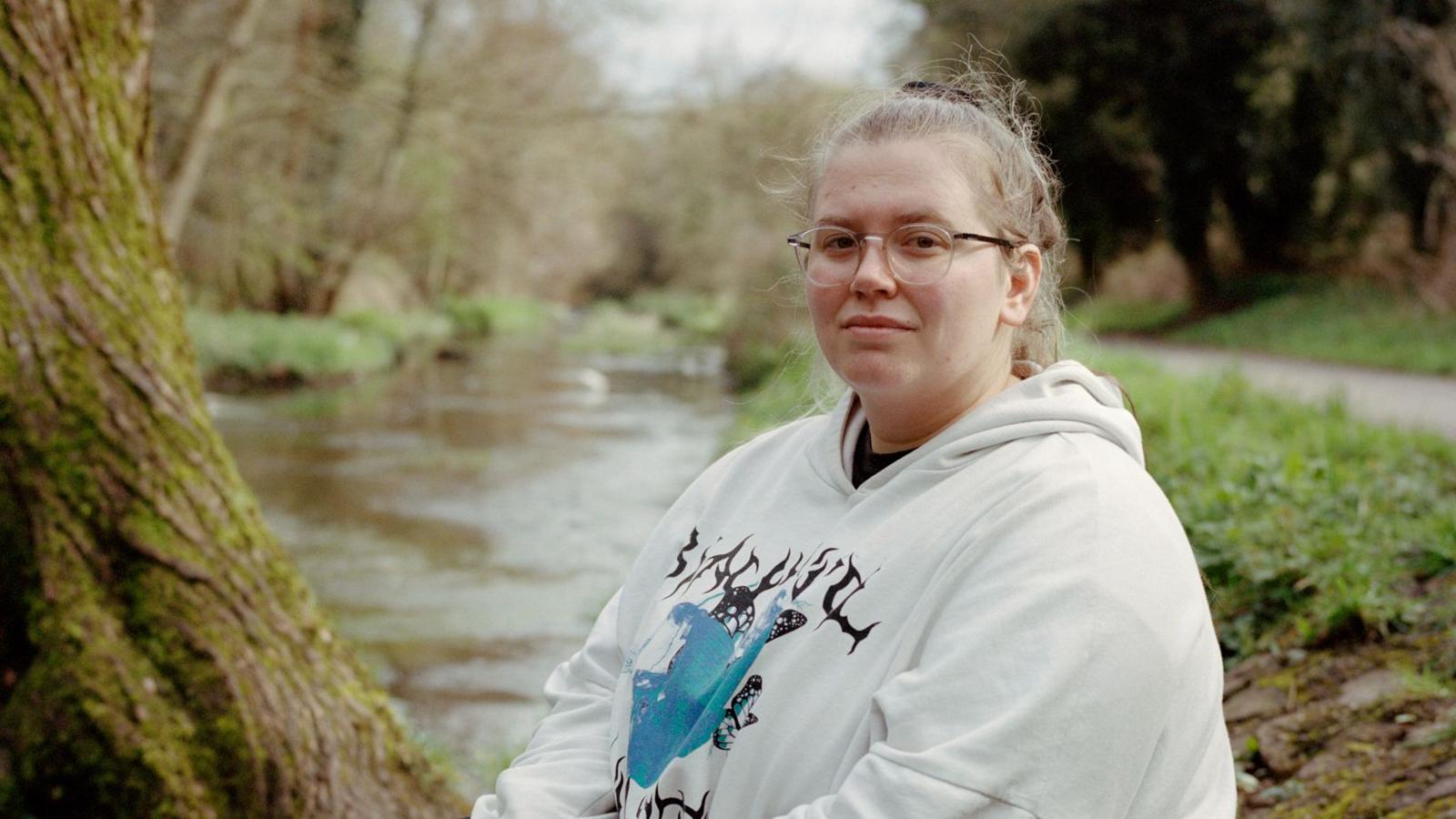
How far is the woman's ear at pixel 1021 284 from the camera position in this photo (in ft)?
6.16

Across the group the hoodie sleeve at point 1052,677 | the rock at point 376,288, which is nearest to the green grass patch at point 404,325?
the rock at point 376,288

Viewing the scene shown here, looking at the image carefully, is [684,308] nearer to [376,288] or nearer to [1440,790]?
[376,288]

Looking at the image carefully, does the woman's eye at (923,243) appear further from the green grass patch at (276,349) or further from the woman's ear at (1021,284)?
the green grass patch at (276,349)

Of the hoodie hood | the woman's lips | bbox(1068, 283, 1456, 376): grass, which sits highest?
the woman's lips

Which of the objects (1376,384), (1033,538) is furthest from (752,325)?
(1033,538)

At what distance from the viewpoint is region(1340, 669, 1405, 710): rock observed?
2889mm

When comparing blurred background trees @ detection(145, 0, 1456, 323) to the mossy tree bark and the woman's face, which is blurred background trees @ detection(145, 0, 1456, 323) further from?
the woman's face

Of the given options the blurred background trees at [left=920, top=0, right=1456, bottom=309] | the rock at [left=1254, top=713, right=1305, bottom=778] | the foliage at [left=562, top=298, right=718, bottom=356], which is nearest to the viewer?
the rock at [left=1254, top=713, right=1305, bottom=778]

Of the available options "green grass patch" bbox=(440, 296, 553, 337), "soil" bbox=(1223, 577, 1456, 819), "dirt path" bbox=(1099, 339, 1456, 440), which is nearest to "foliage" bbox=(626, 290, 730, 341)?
"green grass patch" bbox=(440, 296, 553, 337)

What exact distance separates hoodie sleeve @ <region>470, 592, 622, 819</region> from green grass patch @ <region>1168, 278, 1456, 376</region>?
9.73 m

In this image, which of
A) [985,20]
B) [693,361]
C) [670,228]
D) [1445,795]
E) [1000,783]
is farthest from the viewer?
[670,228]

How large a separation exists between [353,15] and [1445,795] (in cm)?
1697

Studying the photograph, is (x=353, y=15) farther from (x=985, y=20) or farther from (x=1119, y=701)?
(x=1119, y=701)

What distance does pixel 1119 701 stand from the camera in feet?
4.80
